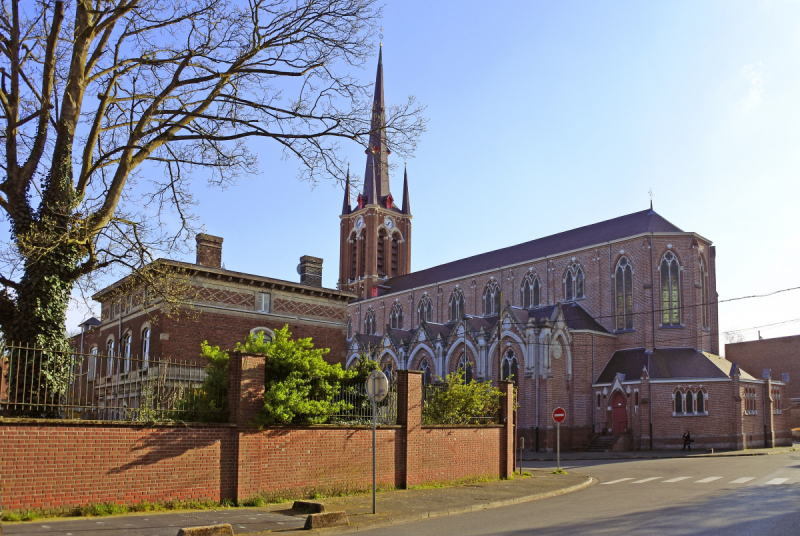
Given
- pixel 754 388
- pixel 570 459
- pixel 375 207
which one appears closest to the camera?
pixel 570 459

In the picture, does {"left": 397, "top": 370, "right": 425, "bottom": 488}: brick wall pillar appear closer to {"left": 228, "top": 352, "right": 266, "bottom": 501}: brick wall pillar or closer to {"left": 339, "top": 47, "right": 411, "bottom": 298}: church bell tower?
{"left": 228, "top": 352, "right": 266, "bottom": 501}: brick wall pillar

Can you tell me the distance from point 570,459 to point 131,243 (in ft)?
86.4

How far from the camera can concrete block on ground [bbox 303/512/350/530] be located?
37.5 feet

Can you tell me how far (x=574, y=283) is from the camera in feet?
165

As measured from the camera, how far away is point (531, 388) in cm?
4288

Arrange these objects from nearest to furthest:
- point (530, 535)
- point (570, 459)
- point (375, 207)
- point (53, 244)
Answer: point (530, 535) → point (53, 244) → point (570, 459) → point (375, 207)

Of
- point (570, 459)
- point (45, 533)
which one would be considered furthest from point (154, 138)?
point (570, 459)

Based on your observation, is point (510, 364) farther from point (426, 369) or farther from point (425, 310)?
point (425, 310)

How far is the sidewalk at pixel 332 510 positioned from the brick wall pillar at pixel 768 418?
2949 cm

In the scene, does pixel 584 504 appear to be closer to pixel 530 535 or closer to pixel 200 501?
pixel 530 535

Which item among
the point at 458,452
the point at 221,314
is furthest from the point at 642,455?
the point at 221,314

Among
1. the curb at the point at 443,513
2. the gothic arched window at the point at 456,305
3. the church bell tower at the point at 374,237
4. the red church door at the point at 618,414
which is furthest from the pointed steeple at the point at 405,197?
the curb at the point at 443,513

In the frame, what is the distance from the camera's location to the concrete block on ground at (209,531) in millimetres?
9719

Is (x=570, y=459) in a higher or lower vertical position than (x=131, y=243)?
lower
